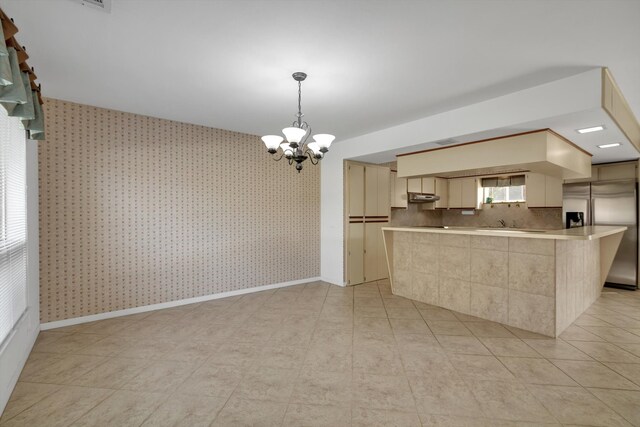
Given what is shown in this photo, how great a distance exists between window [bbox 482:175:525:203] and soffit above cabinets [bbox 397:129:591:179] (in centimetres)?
187

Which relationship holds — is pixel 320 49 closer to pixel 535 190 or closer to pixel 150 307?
pixel 150 307

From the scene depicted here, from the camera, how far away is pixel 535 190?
6.14 meters

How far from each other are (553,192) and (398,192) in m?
2.97

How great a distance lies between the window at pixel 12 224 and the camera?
2.22m

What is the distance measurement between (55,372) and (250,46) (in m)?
3.17

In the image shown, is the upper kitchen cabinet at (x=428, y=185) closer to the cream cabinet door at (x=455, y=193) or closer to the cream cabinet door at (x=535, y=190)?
the cream cabinet door at (x=455, y=193)

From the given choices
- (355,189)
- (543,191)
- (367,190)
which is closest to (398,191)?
(367,190)

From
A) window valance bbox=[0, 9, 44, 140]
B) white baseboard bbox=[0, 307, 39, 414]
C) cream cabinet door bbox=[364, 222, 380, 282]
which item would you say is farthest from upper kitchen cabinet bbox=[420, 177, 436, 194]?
white baseboard bbox=[0, 307, 39, 414]

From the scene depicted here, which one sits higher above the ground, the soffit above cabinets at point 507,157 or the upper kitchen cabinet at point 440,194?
the soffit above cabinets at point 507,157

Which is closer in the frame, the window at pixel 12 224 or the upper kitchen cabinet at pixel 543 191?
the window at pixel 12 224

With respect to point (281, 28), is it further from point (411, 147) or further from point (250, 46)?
point (411, 147)

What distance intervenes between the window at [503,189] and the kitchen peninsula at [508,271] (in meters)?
2.16

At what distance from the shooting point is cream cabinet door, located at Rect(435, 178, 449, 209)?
7367mm

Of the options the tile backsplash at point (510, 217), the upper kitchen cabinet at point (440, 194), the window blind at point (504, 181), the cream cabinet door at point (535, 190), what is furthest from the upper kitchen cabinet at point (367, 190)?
the cream cabinet door at point (535, 190)
